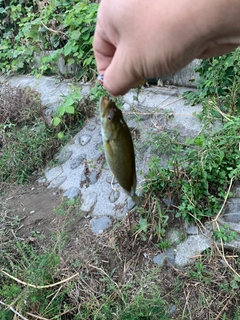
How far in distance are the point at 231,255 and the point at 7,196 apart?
7.24ft

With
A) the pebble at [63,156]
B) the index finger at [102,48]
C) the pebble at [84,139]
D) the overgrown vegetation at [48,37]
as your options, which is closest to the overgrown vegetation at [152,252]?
the pebble at [63,156]

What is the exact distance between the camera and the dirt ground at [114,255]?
2207 millimetres

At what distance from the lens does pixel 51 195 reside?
3354mm

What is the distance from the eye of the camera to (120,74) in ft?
3.49

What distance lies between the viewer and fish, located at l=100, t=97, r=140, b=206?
125cm

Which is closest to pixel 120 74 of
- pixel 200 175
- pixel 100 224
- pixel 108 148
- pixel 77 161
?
pixel 108 148

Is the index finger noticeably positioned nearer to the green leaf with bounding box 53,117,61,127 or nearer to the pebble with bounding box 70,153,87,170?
the pebble with bounding box 70,153,87,170

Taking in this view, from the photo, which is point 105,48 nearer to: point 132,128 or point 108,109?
point 108,109

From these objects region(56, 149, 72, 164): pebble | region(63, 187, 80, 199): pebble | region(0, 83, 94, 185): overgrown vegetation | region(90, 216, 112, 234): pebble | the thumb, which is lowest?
region(90, 216, 112, 234): pebble

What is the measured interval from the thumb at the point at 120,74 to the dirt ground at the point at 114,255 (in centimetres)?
160

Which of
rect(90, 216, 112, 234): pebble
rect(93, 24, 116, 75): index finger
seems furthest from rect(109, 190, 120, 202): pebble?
rect(93, 24, 116, 75): index finger

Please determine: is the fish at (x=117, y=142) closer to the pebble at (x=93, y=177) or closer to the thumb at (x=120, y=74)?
the thumb at (x=120, y=74)

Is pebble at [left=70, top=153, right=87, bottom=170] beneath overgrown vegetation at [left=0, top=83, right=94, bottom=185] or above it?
beneath

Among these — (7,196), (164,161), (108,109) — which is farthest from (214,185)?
(7,196)
